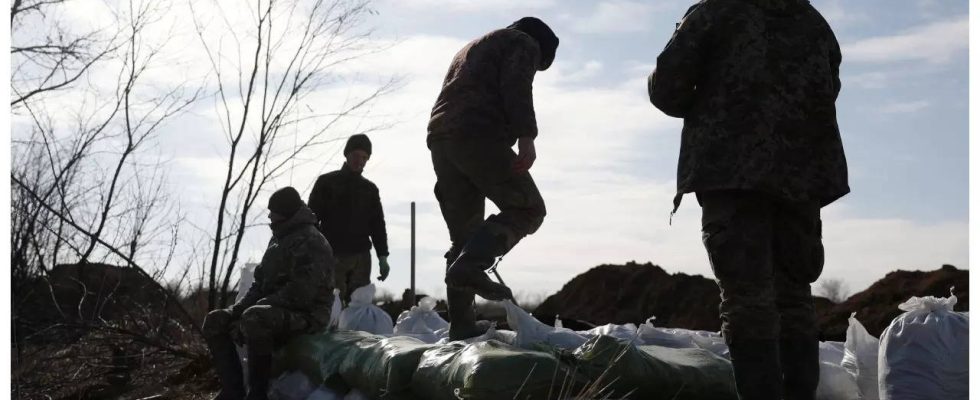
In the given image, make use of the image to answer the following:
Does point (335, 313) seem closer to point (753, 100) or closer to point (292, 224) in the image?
point (292, 224)

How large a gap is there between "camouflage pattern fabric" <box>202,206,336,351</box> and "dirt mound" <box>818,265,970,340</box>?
18.4 feet

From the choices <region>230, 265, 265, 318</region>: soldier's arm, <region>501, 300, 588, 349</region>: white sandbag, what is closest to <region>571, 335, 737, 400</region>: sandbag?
<region>501, 300, 588, 349</region>: white sandbag

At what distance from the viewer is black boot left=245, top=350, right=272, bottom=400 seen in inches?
229

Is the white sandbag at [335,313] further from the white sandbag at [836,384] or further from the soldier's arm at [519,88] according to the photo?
the white sandbag at [836,384]

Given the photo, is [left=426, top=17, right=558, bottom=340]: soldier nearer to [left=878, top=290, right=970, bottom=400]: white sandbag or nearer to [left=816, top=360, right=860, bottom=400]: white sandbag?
[left=816, top=360, right=860, bottom=400]: white sandbag

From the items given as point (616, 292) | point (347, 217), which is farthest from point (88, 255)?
point (616, 292)

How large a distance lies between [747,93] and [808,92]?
207 mm

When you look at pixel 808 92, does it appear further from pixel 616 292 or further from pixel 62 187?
pixel 616 292

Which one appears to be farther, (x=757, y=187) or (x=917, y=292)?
(x=917, y=292)

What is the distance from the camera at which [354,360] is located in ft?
16.9

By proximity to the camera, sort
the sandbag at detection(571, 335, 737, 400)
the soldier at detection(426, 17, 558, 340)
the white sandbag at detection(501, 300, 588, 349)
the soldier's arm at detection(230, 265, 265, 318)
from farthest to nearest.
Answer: the soldier's arm at detection(230, 265, 265, 318) < the soldier at detection(426, 17, 558, 340) < the white sandbag at detection(501, 300, 588, 349) < the sandbag at detection(571, 335, 737, 400)

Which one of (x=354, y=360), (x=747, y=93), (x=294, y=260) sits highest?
(x=747, y=93)

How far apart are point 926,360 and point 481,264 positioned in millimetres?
1707

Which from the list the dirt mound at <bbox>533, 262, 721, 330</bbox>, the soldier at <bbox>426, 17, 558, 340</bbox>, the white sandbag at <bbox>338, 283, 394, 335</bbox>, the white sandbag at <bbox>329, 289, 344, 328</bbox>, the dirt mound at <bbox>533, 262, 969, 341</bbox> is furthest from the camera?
the dirt mound at <bbox>533, 262, 721, 330</bbox>
